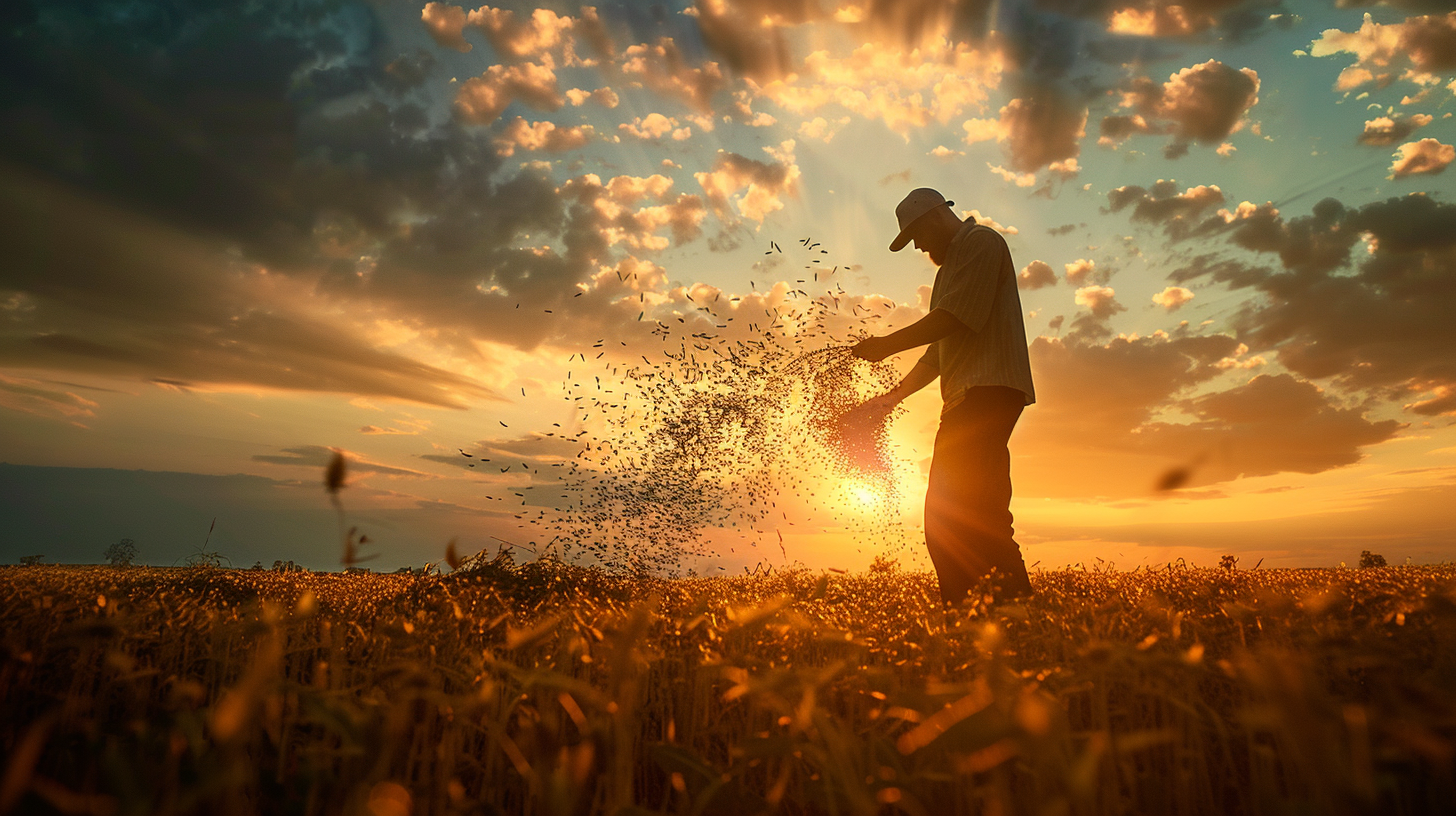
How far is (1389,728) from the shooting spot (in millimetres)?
996

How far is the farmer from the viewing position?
5.00 m

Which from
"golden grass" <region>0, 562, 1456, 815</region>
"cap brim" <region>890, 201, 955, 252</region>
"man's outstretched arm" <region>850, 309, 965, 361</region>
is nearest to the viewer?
"golden grass" <region>0, 562, 1456, 815</region>

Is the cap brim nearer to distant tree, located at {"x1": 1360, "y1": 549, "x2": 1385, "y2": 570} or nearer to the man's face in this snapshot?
the man's face

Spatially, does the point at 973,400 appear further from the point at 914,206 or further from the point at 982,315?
the point at 914,206

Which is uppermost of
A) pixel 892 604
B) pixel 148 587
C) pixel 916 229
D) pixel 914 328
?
pixel 916 229

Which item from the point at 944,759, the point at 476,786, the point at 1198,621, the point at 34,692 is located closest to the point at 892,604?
the point at 1198,621

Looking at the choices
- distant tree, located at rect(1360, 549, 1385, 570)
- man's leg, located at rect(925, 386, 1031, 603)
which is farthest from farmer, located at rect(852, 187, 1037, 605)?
distant tree, located at rect(1360, 549, 1385, 570)

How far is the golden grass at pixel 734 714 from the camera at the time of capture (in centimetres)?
105

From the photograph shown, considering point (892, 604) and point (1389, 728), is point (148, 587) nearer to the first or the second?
point (892, 604)

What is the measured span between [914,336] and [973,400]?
0.67 m

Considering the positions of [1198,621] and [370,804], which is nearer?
[370,804]

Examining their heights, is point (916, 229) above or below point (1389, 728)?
above

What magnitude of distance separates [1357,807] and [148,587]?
627 cm

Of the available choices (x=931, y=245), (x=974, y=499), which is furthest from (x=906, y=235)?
(x=974, y=499)
